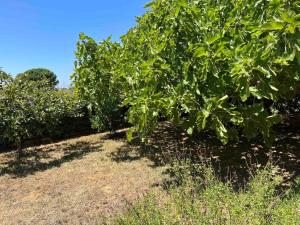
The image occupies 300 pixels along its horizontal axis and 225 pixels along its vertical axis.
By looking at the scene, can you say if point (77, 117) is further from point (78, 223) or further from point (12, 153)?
point (78, 223)

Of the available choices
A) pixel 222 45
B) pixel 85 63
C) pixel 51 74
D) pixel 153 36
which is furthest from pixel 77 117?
A: pixel 51 74

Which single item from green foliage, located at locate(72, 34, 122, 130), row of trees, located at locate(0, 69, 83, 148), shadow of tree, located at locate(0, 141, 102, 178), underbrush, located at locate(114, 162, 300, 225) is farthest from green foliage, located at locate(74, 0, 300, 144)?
row of trees, located at locate(0, 69, 83, 148)

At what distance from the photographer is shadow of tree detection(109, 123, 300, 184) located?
6934 mm

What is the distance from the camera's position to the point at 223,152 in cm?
851

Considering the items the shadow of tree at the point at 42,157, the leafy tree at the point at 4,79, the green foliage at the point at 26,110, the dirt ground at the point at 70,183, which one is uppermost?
the leafy tree at the point at 4,79

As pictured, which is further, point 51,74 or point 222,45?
point 51,74

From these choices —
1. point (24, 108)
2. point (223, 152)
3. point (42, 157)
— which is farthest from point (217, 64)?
point (42, 157)

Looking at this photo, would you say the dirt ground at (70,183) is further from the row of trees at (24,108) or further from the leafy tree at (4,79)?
the leafy tree at (4,79)

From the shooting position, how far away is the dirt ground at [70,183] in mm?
5527

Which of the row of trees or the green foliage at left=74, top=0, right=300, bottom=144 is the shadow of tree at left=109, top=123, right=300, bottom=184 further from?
the row of trees

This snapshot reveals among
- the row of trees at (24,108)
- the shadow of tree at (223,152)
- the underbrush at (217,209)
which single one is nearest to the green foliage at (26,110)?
the row of trees at (24,108)

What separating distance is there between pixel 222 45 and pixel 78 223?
11.4ft

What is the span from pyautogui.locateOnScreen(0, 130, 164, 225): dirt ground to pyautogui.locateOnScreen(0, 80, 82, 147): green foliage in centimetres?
87

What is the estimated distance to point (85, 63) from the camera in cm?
875
